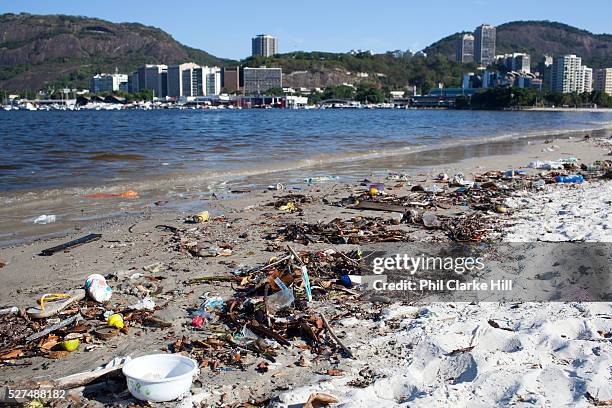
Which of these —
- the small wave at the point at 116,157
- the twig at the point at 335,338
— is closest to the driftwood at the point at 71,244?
the twig at the point at 335,338

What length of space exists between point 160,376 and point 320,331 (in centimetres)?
135

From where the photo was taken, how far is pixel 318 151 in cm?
2436

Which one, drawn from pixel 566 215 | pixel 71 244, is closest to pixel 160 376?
pixel 71 244

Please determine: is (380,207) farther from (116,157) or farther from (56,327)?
(116,157)

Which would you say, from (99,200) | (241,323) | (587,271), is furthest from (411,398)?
(99,200)

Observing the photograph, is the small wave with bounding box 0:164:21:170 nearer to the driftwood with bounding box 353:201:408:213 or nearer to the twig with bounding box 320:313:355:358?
the driftwood with bounding box 353:201:408:213

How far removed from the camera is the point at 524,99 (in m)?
147

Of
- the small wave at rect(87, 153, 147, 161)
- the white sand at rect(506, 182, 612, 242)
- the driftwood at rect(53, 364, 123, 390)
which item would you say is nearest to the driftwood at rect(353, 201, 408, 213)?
the white sand at rect(506, 182, 612, 242)

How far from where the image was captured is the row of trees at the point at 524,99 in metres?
147

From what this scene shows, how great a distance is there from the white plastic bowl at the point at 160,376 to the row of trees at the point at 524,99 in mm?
153653

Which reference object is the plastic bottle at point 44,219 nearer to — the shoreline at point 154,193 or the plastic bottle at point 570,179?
the shoreline at point 154,193

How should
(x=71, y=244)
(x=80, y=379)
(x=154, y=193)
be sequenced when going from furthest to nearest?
(x=154, y=193), (x=71, y=244), (x=80, y=379)

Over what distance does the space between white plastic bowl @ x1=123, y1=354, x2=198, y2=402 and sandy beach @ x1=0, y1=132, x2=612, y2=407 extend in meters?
0.10

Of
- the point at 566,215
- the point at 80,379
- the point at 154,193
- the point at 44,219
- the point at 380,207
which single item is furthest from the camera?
the point at 154,193
